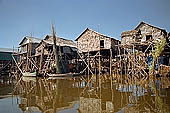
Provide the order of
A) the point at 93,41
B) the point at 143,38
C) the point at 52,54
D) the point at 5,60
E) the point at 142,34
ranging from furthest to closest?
the point at 5,60 < the point at 93,41 < the point at 52,54 < the point at 142,34 < the point at 143,38

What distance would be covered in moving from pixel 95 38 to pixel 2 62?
21424mm

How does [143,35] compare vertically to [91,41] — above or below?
above

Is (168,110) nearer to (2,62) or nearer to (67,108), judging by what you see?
(67,108)

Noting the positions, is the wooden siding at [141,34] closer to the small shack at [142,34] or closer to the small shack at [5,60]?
the small shack at [142,34]

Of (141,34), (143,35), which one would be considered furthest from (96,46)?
(143,35)

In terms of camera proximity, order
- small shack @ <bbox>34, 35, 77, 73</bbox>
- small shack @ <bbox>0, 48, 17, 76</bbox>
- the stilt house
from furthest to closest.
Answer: small shack @ <bbox>0, 48, 17, 76</bbox>, small shack @ <bbox>34, 35, 77, 73</bbox>, the stilt house

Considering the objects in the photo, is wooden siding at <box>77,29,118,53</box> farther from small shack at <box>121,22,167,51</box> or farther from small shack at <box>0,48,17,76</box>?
small shack at <box>0,48,17,76</box>

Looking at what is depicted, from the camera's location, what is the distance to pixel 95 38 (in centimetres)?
2462

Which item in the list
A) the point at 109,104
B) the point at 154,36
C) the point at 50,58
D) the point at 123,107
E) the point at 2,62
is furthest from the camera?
the point at 2,62

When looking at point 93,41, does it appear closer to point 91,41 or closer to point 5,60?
point 91,41

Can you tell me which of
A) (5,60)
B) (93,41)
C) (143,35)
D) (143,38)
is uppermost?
(143,35)

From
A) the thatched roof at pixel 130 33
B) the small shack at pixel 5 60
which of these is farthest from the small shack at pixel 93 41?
the small shack at pixel 5 60

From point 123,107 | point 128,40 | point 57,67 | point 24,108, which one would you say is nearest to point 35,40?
point 57,67

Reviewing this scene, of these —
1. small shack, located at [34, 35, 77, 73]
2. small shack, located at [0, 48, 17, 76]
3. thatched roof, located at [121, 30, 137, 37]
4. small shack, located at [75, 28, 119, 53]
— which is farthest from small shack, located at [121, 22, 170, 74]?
small shack, located at [0, 48, 17, 76]
